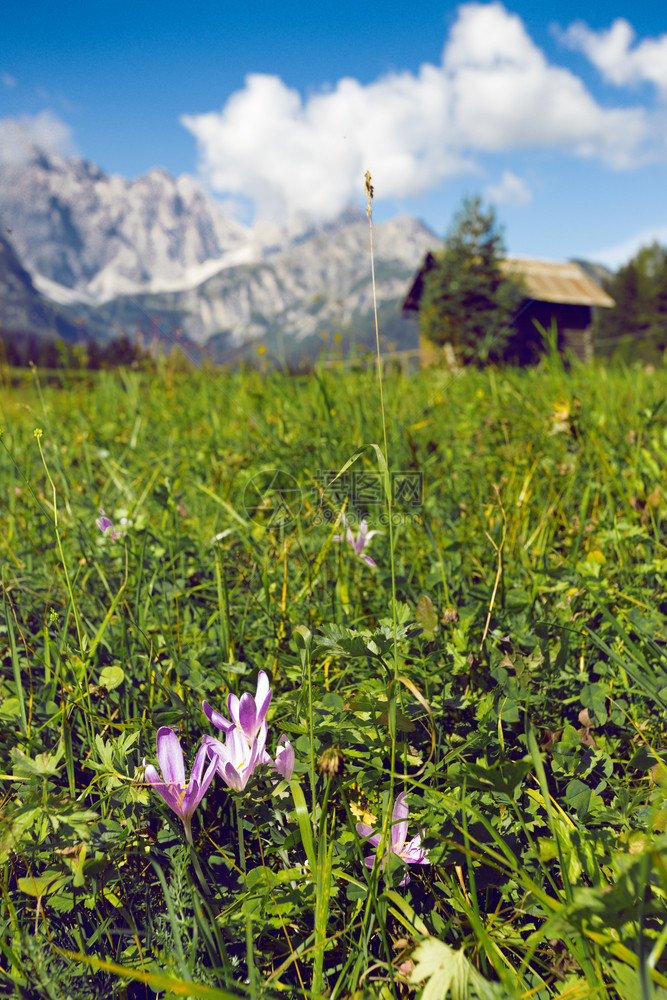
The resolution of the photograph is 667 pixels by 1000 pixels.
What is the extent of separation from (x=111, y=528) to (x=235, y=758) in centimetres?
92

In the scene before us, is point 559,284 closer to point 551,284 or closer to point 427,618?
point 551,284

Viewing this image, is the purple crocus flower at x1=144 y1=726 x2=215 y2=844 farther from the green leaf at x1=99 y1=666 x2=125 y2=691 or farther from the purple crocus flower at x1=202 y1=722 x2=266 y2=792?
the green leaf at x1=99 y1=666 x2=125 y2=691

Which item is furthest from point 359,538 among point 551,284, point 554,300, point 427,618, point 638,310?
point 638,310

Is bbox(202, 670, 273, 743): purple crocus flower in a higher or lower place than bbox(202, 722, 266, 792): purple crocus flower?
higher

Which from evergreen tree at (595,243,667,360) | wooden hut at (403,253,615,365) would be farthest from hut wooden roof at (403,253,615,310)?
evergreen tree at (595,243,667,360)

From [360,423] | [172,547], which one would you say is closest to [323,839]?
[172,547]

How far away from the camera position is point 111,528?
1582 mm

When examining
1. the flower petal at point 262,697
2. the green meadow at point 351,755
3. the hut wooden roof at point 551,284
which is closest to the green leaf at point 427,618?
the green meadow at point 351,755

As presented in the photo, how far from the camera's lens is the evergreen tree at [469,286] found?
730 inches

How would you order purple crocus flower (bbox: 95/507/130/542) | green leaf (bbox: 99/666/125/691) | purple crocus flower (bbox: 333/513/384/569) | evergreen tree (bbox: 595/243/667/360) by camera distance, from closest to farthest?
1. green leaf (bbox: 99/666/125/691)
2. purple crocus flower (bbox: 333/513/384/569)
3. purple crocus flower (bbox: 95/507/130/542)
4. evergreen tree (bbox: 595/243/667/360)

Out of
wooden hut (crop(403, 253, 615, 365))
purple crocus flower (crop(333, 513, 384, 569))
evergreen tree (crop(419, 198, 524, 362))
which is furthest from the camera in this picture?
wooden hut (crop(403, 253, 615, 365))

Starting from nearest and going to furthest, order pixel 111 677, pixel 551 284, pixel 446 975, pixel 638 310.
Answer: pixel 446 975 → pixel 111 677 → pixel 551 284 → pixel 638 310

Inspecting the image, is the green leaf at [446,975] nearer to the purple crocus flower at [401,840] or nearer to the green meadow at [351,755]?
the green meadow at [351,755]

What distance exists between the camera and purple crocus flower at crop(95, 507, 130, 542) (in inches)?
62.0
